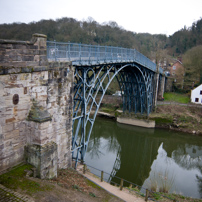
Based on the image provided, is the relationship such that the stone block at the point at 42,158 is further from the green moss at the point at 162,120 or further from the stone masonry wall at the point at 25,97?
the green moss at the point at 162,120

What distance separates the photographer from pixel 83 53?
1203 centimetres

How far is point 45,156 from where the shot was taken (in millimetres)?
8039

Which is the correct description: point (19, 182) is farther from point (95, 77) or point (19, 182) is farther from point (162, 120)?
point (162, 120)

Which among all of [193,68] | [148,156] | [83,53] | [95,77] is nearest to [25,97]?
[83,53]

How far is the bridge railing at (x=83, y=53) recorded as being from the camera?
975 cm

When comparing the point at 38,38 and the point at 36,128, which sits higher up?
the point at 38,38

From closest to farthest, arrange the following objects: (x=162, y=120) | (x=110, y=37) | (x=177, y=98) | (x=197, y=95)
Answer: (x=162, y=120)
(x=197, y=95)
(x=177, y=98)
(x=110, y=37)

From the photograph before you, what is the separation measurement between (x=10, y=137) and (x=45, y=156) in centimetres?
141

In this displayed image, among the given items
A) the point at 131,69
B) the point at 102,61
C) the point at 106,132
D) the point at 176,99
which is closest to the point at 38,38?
the point at 102,61

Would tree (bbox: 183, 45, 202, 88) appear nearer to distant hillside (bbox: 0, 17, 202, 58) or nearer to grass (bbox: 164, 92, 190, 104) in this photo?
grass (bbox: 164, 92, 190, 104)

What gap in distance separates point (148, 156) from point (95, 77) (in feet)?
33.9

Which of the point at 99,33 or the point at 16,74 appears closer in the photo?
the point at 16,74

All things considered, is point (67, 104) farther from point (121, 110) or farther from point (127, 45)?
point (127, 45)

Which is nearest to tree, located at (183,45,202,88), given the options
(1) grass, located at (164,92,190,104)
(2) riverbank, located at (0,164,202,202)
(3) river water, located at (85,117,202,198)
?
(1) grass, located at (164,92,190,104)
